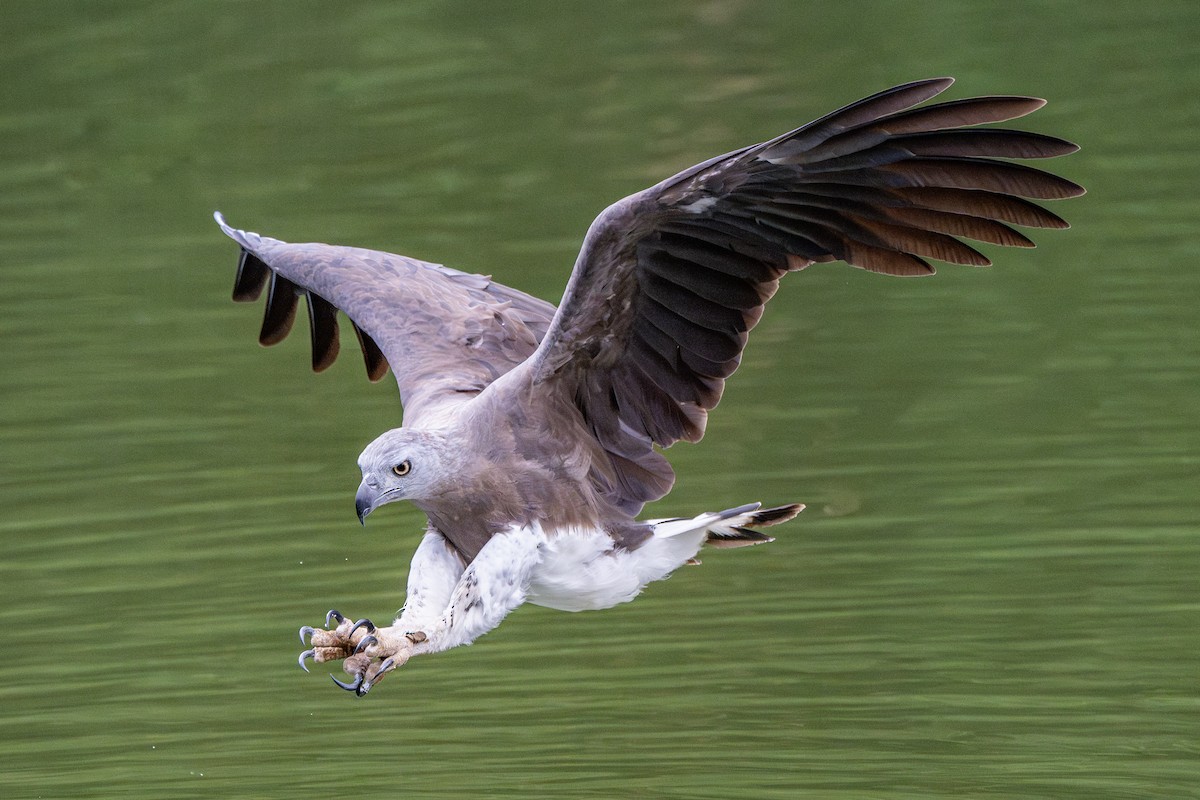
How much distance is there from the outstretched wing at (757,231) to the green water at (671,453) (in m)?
1.52

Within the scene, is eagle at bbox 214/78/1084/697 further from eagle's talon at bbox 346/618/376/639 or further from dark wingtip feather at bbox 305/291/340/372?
dark wingtip feather at bbox 305/291/340/372

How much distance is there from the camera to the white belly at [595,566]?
7.50m

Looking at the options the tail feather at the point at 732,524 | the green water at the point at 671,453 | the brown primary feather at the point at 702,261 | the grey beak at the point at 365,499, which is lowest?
the green water at the point at 671,453

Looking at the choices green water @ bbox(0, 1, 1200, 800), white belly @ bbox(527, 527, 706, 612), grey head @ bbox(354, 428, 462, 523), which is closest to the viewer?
grey head @ bbox(354, 428, 462, 523)

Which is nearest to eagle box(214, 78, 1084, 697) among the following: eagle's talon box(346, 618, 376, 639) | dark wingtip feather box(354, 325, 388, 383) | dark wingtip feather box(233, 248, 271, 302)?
eagle's talon box(346, 618, 376, 639)

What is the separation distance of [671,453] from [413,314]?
112 inches

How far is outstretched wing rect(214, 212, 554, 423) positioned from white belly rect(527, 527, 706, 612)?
0.73m

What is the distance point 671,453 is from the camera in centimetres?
1102

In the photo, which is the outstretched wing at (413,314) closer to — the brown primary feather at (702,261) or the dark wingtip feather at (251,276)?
the brown primary feather at (702,261)

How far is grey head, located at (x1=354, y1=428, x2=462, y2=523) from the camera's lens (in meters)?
7.03

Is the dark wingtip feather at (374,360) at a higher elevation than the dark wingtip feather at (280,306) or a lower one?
lower

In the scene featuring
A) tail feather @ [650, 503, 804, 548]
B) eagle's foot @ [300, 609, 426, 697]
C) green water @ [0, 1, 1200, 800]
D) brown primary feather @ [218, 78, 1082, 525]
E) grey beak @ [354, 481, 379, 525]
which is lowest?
green water @ [0, 1, 1200, 800]

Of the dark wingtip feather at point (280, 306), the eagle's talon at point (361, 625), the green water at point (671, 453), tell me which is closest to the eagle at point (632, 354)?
the eagle's talon at point (361, 625)

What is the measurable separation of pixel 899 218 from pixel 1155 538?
3.21 m
